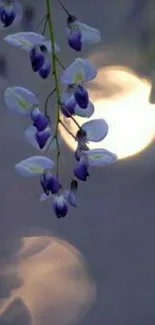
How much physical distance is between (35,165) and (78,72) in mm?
100

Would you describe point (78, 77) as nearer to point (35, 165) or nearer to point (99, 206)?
point (35, 165)

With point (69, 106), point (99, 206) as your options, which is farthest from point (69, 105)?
point (99, 206)

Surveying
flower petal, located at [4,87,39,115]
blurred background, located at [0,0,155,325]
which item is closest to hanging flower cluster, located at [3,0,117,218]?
flower petal, located at [4,87,39,115]

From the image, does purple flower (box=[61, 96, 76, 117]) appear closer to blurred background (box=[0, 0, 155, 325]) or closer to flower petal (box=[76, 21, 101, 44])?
flower petal (box=[76, 21, 101, 44])

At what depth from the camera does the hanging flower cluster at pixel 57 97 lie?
0.51m

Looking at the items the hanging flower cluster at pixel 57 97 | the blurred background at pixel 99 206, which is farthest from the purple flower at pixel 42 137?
the blurred background at pixel 99 206

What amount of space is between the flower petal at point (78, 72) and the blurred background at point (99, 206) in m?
0.38

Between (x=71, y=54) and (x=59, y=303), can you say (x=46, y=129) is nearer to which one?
(x=71, y=54)

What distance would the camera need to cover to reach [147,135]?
97cm

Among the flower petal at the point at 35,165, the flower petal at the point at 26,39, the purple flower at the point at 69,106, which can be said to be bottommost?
the flower petal at the point at 35,165

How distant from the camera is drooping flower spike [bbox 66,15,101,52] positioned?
1.65 ft

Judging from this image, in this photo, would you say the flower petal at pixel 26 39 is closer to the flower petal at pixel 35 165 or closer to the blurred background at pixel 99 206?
the flower petal at pixel 35 165

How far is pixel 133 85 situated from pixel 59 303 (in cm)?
36

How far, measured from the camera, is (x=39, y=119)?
0.53 meters
